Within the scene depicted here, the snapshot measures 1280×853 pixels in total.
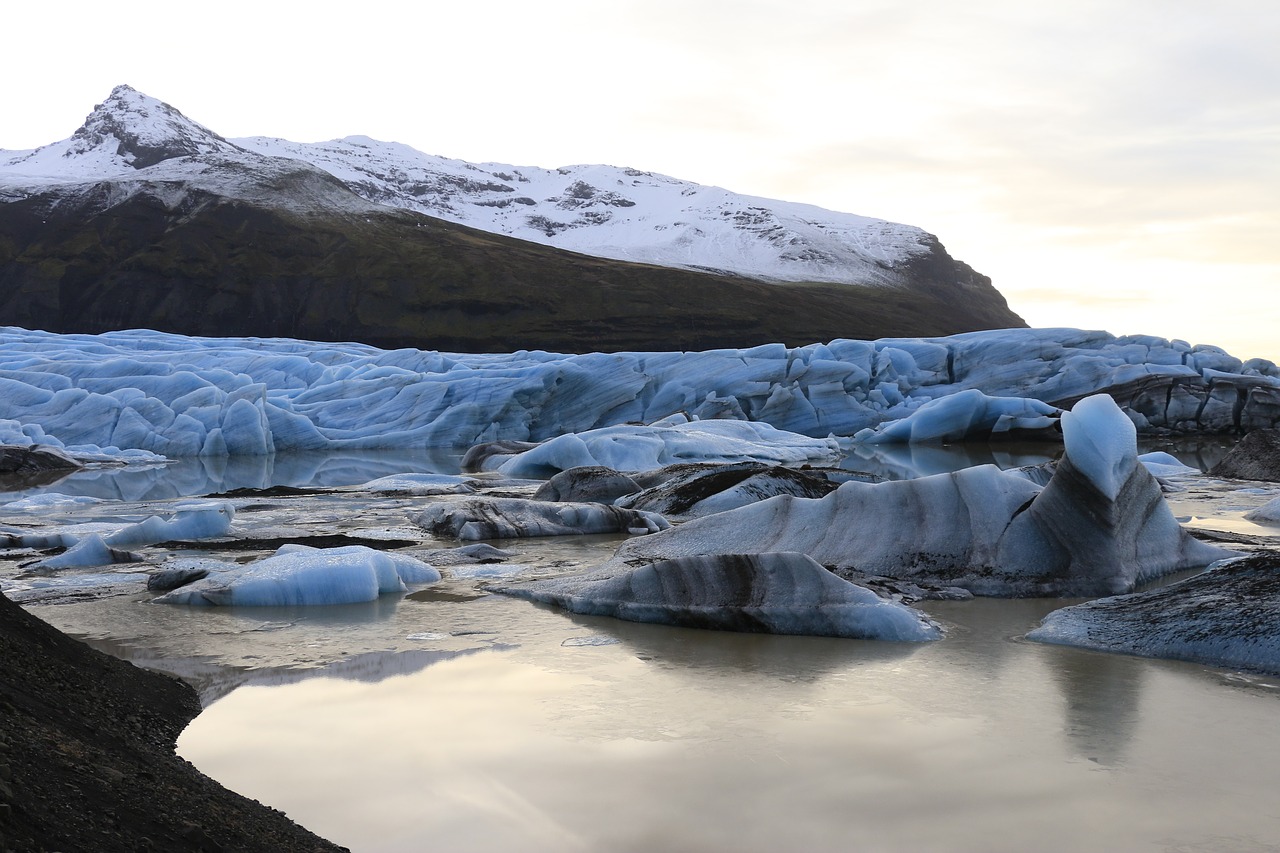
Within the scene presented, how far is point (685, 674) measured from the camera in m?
4.79

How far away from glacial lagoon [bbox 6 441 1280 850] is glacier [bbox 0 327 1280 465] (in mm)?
17798

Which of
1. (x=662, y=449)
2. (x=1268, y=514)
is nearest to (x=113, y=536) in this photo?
(x=662, y=449)

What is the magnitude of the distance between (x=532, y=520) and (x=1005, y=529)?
430 cm

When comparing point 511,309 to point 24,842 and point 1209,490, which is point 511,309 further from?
point 24,842

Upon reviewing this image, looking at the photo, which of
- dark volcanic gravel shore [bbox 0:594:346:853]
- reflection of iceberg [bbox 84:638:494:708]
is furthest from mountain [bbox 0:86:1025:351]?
dark volcanic gravel shore [bbox 0:594:346:853]

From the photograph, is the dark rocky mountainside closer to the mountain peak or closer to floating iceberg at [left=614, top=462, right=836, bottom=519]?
the mountain peak

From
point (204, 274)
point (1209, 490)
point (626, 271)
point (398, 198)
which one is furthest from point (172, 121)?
point (1209, 490)

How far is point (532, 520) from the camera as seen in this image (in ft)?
32.0

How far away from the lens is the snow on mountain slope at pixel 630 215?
117 meters

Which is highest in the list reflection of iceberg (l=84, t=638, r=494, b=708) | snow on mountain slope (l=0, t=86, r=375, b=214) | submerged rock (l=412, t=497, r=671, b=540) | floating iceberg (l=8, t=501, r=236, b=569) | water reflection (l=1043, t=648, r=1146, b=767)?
snow on mountain slope (l=0, t=86, r=375, b=214)

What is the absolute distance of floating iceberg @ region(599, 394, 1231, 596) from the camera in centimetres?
657

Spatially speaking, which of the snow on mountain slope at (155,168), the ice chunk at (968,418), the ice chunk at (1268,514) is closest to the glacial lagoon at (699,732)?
the ice chunk at (1268,514)

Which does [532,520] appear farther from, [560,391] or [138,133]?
[138,133]

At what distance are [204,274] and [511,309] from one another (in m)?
20.3
